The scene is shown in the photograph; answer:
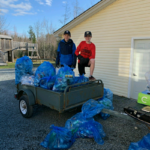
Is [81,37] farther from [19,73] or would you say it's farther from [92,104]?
[92,104]

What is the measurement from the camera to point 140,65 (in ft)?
20.0

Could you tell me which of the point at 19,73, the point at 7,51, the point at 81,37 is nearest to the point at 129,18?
the point at 81,37

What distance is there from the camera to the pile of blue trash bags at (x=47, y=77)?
3379mm

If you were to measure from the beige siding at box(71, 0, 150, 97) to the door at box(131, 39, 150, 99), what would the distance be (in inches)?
10.6

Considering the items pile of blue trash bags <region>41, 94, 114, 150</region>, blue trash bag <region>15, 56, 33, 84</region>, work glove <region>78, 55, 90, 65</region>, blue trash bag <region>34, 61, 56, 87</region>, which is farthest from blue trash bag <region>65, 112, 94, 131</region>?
blue trash bag <region>15, 56, 33, 84</region>

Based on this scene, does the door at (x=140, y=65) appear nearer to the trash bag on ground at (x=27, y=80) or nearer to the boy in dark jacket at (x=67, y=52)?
the boy in dark jacket at (x=67, y=52)

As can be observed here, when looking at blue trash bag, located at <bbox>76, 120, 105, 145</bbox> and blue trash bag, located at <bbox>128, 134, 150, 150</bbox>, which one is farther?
blue trash bag, located at <bbox>76, 120, 105, 145</bbox>

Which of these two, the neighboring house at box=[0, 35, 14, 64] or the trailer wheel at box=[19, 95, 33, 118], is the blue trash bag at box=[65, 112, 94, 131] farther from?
the neighboring house at box=[0, 35, 14, 64]

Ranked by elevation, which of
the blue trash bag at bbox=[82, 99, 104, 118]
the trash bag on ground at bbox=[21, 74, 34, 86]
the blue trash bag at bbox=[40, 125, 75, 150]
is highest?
the trash bag on ground at bbox=[21, 74, 34, 86]

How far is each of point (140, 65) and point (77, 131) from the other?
13.7 feet

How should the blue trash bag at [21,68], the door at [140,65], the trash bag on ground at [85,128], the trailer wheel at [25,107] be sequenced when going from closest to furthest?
the trash bag on ground at [85,128]
the trailer wheel at [25,107]
the blue trash bag at [21,68]
the door at [140,65]

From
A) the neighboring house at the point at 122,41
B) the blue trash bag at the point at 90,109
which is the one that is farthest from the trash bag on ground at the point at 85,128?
the neighboring house at the point at 122,41

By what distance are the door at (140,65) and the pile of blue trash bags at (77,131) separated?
11.2 ft

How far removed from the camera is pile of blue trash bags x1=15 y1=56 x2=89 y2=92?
3.38m
